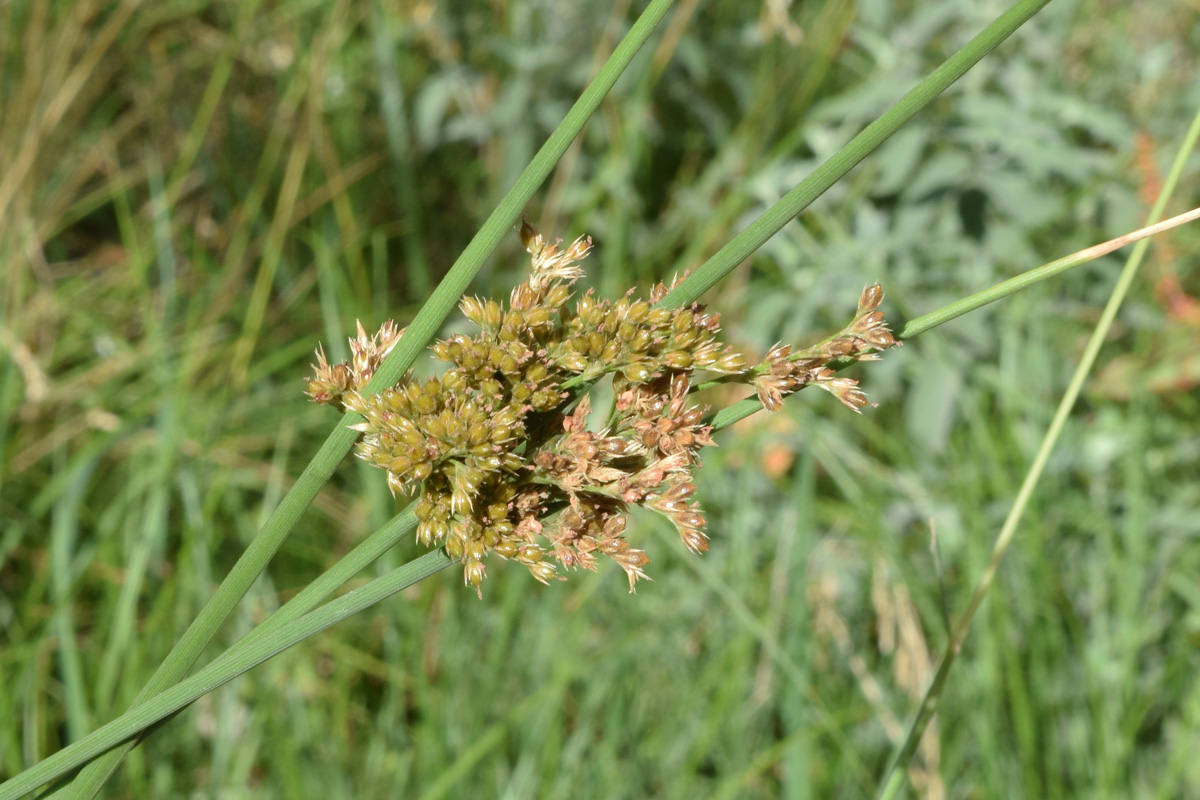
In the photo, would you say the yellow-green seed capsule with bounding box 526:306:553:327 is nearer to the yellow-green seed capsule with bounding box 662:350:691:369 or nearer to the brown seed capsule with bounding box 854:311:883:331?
the yellow-green seed capsule with bounding box 662:350:691:369

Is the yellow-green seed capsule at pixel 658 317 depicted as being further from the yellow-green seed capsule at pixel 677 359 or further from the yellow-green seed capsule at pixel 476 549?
the yellow-green seed capsule at pixel 476 549

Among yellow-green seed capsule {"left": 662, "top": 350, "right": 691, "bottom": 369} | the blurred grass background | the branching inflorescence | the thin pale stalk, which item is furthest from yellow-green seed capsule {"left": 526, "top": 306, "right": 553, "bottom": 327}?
the blurred grass background

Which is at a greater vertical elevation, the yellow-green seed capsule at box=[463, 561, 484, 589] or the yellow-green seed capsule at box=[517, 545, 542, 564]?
the yellow-green seed capsule at box=[517, 545, 542, 564]

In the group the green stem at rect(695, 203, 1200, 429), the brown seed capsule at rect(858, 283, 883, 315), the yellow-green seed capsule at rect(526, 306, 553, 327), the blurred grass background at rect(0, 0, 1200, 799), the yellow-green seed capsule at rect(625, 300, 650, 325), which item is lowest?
the green stem at rect(695, 203, 1200, 429)

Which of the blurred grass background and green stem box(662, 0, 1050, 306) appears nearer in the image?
green stem box(662, 0, 1050, 306)

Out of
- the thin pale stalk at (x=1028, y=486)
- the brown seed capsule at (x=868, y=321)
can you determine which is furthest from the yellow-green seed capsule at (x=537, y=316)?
the thin pale stalk at (x=1028, y=486)
